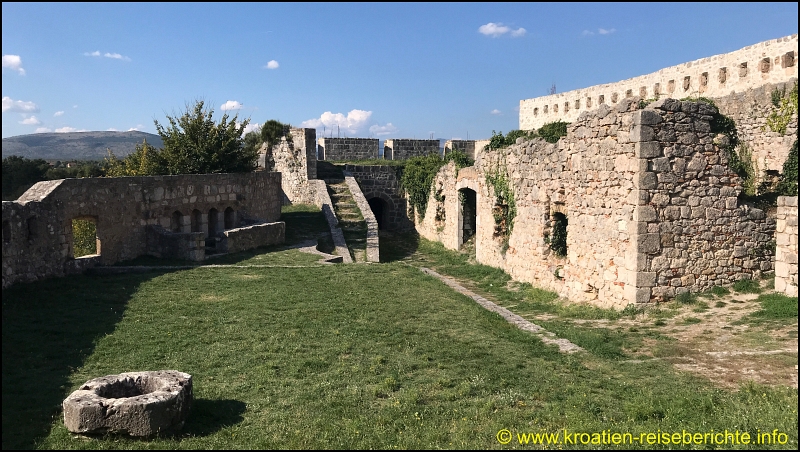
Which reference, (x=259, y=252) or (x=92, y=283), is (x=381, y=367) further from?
(x=259, y=252)

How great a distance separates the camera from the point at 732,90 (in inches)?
919

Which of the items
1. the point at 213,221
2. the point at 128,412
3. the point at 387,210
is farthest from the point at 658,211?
the point at 387,210

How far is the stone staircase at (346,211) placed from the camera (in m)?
20.5

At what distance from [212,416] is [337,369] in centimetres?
168

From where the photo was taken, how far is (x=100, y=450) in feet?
16.6

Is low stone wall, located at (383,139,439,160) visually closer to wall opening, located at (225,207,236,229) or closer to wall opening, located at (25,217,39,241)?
wall opening, located at (225,207,236,229)

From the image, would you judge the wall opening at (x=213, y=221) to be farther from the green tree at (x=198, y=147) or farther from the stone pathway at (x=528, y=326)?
the stone pathway at (x=528, y=326)

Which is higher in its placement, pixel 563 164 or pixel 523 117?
pixel 523 117

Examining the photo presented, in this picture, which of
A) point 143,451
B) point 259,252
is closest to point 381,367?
point 143,451

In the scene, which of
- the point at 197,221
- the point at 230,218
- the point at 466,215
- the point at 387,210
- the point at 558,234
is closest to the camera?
the point at 558,234

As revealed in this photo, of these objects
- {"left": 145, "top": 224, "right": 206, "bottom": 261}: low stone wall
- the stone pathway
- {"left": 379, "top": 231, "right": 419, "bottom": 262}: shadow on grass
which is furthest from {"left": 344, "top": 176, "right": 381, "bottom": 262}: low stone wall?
the stone pathway

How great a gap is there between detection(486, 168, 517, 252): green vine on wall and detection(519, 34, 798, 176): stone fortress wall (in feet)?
12.6

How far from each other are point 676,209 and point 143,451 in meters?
8.20

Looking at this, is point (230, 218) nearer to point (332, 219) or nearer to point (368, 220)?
point (332, 219)
